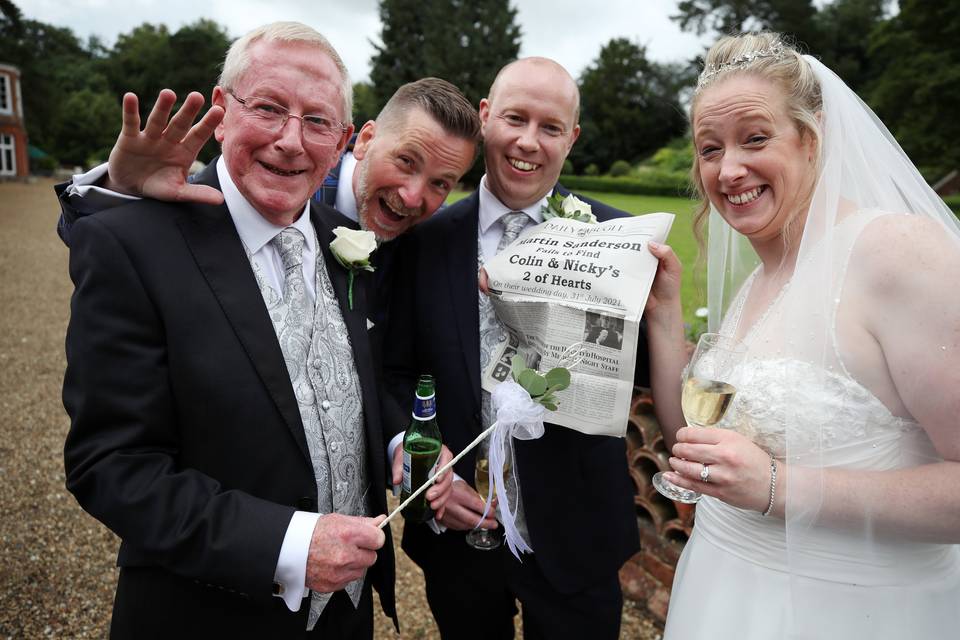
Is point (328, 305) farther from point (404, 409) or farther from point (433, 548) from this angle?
point (433, 548)

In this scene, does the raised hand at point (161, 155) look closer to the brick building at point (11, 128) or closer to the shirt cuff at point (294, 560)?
the shirt cuff at point (294, 560)

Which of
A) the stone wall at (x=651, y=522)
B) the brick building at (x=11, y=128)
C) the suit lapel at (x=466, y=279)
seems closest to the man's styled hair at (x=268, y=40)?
the suit lapel at (x=466, y=279)

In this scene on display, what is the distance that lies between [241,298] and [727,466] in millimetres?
1557

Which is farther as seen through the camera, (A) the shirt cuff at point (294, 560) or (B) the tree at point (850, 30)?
(B) the tree at point (850, 30)

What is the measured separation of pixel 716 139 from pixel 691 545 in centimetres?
153

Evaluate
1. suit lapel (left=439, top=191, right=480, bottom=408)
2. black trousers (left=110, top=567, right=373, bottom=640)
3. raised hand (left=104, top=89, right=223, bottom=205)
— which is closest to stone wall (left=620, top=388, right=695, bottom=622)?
suit lapel (left=439, top=191, right=480, bottom=408)

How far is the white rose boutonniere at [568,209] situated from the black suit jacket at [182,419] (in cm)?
137

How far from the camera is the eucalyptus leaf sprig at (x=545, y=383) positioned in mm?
2025

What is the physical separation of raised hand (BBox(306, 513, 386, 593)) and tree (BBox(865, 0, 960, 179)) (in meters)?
26.4

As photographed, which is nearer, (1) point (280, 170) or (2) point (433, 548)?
(1) point (280, 170)

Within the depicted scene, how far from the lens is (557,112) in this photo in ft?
9.20

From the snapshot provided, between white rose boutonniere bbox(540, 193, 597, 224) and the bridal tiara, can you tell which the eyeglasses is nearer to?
white rose boutonniere bbox(540, 193, 597, 224)

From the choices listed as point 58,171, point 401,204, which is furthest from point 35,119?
point 401,204

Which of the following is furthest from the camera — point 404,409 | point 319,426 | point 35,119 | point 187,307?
point 35,119
